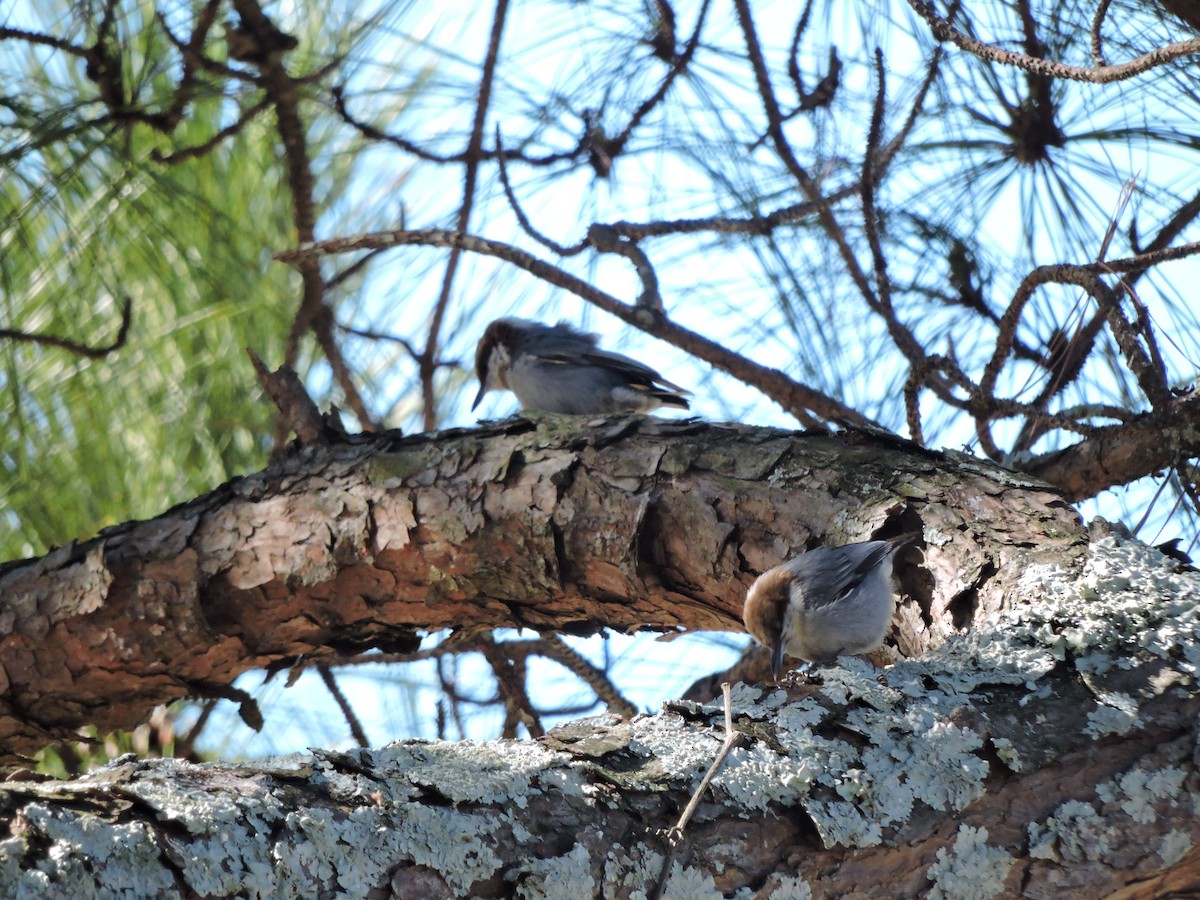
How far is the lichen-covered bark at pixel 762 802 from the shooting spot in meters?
0.92

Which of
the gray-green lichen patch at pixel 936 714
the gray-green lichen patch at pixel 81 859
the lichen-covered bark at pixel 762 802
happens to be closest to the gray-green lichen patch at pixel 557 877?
the lichen-covered bark at pixel 762 802

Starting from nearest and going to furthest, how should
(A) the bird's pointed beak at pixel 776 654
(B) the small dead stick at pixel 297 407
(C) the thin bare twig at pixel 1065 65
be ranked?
1. (C) the thin bare twig at pixel 1065 65
2. (A) the bird's pointed beak at pixel 776 654
3. (B) the small dead stick at pixel 297 407

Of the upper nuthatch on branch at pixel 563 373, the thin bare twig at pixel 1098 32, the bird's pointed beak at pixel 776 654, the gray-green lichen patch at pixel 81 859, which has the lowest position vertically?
the gray-green lichen patch at pixel 81 859

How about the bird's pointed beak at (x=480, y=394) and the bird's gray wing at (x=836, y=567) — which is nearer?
the bird's gray wing at (x=836, y=567)

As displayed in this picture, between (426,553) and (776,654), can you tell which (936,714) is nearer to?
(776,654)

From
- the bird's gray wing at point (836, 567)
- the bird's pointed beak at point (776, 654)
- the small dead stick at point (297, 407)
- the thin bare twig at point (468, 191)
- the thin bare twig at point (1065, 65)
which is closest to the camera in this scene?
the thin bare twig at point (1065, 65)

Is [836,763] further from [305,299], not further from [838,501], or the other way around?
[305,299]

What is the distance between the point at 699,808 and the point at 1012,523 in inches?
30.5

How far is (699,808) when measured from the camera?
107 centimetres

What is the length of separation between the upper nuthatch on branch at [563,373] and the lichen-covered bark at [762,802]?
2.01 metres

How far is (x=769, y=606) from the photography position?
1854 millimetres

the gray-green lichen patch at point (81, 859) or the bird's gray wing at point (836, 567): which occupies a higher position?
the bird's gray wing at point (836, 567)

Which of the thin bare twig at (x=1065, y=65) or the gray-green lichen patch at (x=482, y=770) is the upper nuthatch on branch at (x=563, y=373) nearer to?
the thin bare twig at (x=1065, y=65)

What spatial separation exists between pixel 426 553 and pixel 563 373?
1368 mm
